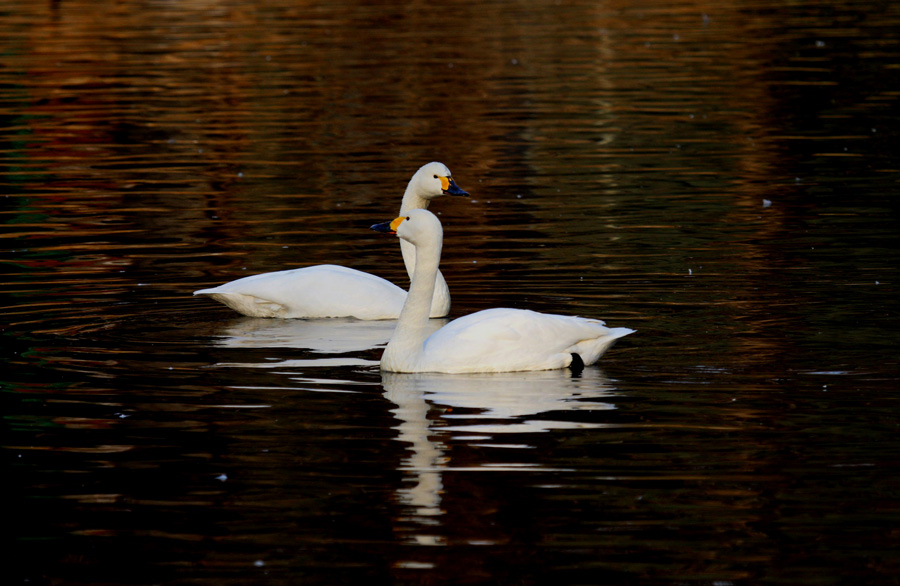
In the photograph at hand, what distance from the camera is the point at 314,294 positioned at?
12.2 m

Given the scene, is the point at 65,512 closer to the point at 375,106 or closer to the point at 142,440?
the point at 142,440

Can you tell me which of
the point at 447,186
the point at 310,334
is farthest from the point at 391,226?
the point at 447,186

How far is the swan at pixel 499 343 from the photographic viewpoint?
9820 millimetres

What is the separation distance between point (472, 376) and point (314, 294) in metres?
2.57

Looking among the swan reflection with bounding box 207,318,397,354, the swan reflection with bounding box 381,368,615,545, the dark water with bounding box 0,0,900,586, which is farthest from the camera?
the swan reflection with bounding box 207,318,397,354

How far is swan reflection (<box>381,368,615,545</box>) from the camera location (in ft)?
25.3

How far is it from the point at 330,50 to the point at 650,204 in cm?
1875

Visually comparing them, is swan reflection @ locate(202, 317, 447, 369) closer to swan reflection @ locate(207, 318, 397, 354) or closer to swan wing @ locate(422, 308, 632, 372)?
swan reflection @ locate(207, 318, 397, 354)

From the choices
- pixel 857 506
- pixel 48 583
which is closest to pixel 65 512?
pixel 48 583

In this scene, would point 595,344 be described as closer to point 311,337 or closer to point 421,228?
point 421,228

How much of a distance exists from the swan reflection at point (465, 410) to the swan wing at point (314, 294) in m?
2.16

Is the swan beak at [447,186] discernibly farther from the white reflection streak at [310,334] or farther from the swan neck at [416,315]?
the swan neck at [416,315]

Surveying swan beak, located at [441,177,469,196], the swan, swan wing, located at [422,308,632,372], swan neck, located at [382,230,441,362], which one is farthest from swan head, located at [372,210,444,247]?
swan beak, located at [441,177,469,196]

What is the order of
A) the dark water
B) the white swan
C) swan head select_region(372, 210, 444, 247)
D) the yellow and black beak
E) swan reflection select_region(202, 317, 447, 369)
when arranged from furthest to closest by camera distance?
Answer: the white swan → swan reflection select_region(202, 317, 447, 369) → the yellow and black beak → swan head select_region(372, 210, 444, 247) → the dark water
